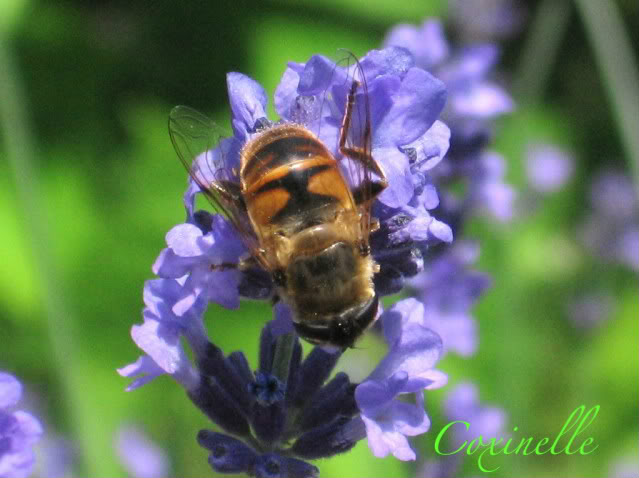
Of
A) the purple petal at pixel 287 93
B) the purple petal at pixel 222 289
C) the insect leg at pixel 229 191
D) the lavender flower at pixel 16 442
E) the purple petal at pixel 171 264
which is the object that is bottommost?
the lavender flower at pixel 16 442

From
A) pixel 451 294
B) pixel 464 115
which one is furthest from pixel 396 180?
pixel 451 294

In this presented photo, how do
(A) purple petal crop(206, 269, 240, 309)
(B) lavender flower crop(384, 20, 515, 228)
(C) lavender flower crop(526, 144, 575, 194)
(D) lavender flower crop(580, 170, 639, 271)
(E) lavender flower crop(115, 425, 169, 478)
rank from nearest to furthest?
(A) purple petal crop(206, 269, 240, 309) → (B) lavender flower crop(384, 20, 515, 228) → (E) lavender flower crop(115, 425, 169, 478) → (D) lavender flower crop(580, 170, 639, 271) → (C) lavender flower crop(526, 144, 575, 194)

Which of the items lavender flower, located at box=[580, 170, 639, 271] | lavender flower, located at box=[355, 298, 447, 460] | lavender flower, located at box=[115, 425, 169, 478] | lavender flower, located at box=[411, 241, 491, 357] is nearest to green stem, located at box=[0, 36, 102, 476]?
lavender flower, located at box=[115, 425, 169, 478]

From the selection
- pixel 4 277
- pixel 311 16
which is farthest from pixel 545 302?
pixel 4 277

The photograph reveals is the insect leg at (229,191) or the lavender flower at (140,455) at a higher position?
the insect leg at (229,191)

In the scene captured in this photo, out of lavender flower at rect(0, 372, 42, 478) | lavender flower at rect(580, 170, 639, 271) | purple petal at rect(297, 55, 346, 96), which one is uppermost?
purple petal at rect(297, 55, 346, 96)

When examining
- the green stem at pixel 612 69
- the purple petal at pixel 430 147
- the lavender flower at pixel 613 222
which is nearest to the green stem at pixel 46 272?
the purple petal at pixel 430 147

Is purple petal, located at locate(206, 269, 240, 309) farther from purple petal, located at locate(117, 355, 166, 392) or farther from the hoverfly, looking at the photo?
purple petal, located at locate(117, 355, 166, 392)

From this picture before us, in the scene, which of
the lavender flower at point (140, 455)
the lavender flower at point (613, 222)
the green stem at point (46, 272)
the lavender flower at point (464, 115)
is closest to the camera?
the lavender flower at point (464, 115)

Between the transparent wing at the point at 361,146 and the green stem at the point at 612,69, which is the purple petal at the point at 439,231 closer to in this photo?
the transparent wing at the point at 361,146
